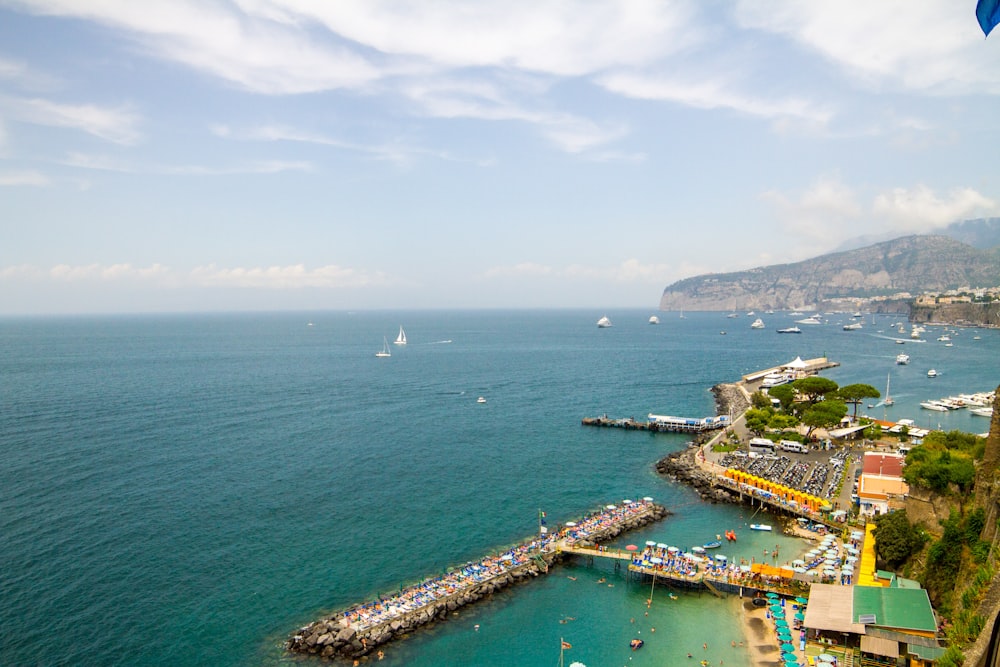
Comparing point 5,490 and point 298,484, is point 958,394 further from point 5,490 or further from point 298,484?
point 5,490

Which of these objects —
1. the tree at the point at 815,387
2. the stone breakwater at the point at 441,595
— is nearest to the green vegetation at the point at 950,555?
the stone breakwater at the point at 441,595

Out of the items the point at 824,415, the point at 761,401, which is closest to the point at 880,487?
the point at 824,415

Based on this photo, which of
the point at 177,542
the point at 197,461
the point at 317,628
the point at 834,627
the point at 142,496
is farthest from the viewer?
the point at 197,461

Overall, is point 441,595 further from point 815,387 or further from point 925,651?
point 815,387

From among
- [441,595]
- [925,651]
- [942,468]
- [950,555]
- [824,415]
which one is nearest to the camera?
[925,651]

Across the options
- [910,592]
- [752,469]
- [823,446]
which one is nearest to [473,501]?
[752,469]

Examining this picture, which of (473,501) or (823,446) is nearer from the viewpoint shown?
(473,501)

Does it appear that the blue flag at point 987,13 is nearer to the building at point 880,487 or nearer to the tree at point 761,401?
the building at point 880,487

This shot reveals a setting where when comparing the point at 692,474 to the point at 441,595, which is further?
the point at 692,474
